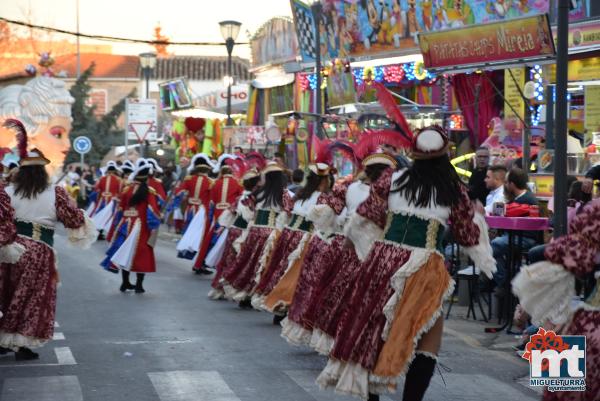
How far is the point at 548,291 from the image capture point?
5.74 m

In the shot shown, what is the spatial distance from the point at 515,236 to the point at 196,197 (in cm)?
777

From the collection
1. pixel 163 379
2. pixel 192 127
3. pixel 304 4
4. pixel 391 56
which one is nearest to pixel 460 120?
pixel 391 56

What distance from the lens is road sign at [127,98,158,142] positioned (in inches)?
1414

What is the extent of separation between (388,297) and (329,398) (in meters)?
1.48

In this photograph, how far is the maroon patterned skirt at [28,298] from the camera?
984 centimetres

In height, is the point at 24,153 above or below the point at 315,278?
above

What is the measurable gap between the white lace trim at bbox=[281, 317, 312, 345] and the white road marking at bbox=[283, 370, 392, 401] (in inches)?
21.0

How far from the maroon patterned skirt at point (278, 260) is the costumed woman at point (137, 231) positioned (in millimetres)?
2886

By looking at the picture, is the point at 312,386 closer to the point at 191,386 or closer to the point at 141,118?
the point at 191,386

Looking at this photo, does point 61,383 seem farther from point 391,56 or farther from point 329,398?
point 391,56

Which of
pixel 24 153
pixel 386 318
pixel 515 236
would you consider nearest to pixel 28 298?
pixel 24 153

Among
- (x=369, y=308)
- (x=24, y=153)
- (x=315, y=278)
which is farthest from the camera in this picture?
(x=24, y=153)

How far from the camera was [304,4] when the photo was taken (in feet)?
109

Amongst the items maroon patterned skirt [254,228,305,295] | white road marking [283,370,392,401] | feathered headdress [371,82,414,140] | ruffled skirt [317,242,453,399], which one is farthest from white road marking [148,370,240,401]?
maroon patterned skirt [254,228,305,295]
